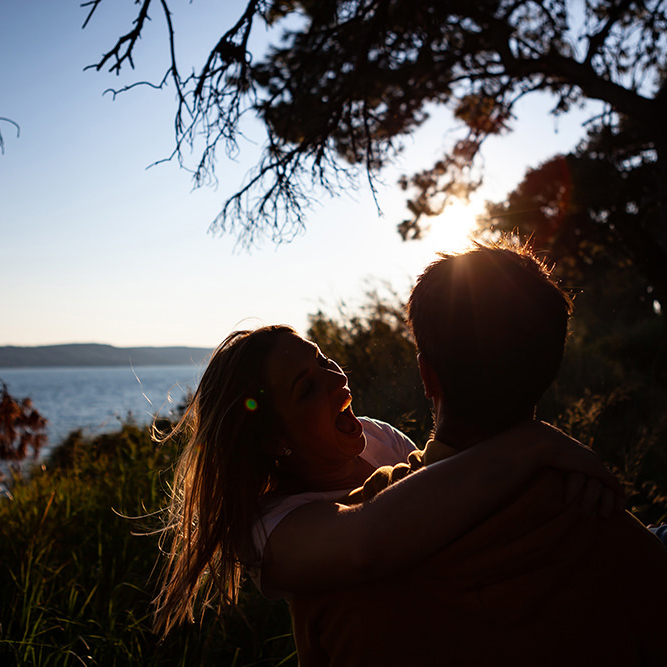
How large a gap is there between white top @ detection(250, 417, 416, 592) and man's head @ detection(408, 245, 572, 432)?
547 millimetres

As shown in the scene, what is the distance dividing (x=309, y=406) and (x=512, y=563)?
901 millimetres

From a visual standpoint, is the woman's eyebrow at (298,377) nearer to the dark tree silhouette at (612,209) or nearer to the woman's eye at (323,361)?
the woman's eye at (323,361)

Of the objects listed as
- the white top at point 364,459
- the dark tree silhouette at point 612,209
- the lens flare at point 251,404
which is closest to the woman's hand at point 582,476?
the white top at point 364,459

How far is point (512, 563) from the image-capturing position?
45.8 inches

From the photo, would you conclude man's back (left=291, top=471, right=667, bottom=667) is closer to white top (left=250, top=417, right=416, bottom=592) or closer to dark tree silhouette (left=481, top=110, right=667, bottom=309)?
white top (left=250, top=417, right=416, bottom=592)

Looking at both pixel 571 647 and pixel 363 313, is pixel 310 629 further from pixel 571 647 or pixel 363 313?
pixel 363 313

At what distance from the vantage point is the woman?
3.96 ft

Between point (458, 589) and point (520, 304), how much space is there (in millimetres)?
625

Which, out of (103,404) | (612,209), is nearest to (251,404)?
(612,209)

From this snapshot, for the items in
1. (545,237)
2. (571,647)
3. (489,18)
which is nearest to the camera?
(571,647)

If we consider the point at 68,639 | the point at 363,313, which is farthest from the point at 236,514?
the point at 363,313

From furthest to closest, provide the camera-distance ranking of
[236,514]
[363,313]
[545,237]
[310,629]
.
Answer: [545,237], [363,313], [236,514], [310,629]

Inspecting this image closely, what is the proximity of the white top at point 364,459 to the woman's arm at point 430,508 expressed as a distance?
0.18 meters

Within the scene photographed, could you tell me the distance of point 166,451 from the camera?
5535 millimetres
